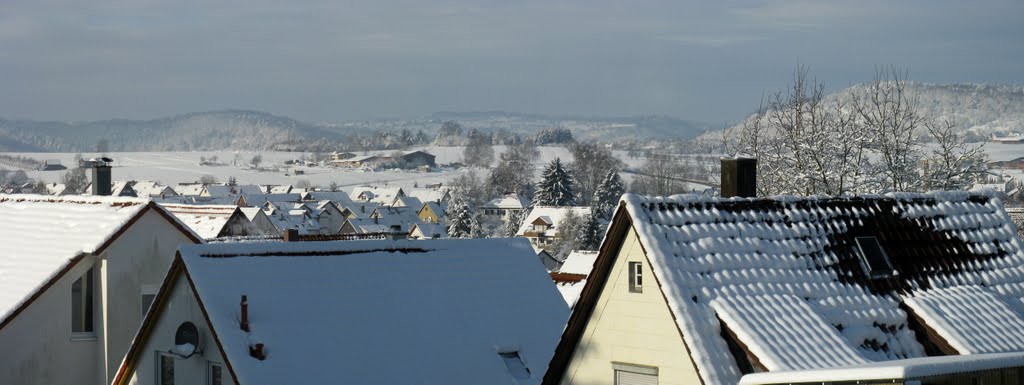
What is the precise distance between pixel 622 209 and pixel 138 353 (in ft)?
32.1

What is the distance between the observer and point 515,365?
22406 millimetres

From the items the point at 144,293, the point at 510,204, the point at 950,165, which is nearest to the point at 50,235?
the point at 144,293

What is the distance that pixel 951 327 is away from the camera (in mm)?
16281

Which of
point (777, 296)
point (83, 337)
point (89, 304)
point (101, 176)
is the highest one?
point (101, 176)

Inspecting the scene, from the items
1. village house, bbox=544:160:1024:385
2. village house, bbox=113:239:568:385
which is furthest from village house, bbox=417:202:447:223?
village house, bbox=544:160:1024:385

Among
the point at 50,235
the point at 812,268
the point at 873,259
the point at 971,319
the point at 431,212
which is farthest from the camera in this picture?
the point at 431,212

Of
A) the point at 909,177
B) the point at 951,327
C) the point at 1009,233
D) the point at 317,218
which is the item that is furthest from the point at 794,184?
the point at 317,218

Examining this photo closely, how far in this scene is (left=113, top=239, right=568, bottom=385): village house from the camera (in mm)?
19953

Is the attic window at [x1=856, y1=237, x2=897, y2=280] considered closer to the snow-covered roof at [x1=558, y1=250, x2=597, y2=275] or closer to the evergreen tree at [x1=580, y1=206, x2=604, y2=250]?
the snow-covered roof at [x1=558, y1=250, x2=597, y2=275]

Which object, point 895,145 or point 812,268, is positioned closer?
point 812,268

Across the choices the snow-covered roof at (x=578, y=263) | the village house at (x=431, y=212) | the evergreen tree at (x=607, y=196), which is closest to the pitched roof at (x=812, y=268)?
the snow-covered roof at (x=578, y=263)

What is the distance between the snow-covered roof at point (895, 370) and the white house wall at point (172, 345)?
9322 millimetres

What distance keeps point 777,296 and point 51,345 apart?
563 inches

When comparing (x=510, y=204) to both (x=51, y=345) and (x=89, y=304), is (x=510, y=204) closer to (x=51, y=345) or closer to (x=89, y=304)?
(x=89, y=304)
